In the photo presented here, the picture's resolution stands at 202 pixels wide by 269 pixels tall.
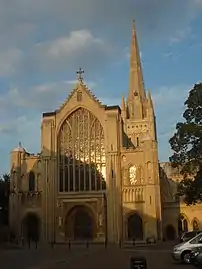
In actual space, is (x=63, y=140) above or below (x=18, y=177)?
above

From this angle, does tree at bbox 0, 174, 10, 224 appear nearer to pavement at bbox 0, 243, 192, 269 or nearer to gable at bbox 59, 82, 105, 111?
gable at bbox 59, 82, 105, 111

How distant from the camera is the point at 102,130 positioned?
2274 inches

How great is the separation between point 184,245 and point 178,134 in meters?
6.99

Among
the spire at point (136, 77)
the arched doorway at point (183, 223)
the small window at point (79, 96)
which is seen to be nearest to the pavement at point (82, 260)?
the arched doorway at point (183, 223)

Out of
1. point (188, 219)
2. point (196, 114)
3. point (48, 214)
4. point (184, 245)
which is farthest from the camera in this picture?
point (188, 219)

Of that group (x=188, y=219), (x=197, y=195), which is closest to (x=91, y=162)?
(x=188, y=219)

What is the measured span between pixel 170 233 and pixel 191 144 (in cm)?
3363

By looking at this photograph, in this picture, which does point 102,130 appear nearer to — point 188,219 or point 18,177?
point 18,177

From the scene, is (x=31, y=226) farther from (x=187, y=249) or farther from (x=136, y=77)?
(x=136, y=77)

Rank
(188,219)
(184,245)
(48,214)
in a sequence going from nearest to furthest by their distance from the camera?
(184,245)
(48,214)
(188,219)

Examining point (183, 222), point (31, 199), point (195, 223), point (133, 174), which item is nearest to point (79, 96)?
point (133, 174)

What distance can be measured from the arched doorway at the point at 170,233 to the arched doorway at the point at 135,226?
5.24m

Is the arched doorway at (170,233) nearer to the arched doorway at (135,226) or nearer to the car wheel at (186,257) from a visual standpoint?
the arched doorway at (135,226)

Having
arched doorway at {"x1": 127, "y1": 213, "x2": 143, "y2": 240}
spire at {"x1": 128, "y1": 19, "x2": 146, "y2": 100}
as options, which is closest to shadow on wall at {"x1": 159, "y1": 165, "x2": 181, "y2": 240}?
arched doorway at {"x1": 127, "y1": 213, "x2": 143, "y2": 240}
